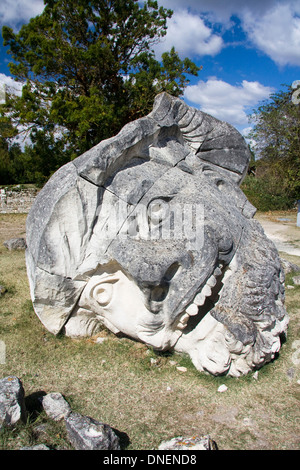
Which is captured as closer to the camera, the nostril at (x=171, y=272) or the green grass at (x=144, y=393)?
the green grass at (x=144, y=393)

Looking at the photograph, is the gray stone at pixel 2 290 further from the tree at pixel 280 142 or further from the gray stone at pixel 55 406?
the tree at pixel 280 142

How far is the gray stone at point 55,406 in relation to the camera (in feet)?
8.55

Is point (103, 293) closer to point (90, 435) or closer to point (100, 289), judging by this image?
point (100, 289)

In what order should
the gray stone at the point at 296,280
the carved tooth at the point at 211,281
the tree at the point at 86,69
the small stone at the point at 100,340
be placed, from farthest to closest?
1. the tree at the point at 86,69
2. the gray stone at the point at 296,280
3. the small stone at the point at 100,340
4. the carved tooth at the point at 211,281

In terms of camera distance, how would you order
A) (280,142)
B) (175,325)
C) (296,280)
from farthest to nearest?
(280,142)
(296,280)
(175,325)

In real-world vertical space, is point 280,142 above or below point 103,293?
above

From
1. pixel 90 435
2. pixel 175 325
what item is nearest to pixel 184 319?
pixel 175 325

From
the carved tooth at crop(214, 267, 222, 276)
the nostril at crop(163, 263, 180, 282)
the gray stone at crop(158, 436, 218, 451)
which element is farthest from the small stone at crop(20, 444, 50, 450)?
the carved tooth at crop(214, 267, 222, 276)

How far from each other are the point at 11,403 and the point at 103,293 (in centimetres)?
122

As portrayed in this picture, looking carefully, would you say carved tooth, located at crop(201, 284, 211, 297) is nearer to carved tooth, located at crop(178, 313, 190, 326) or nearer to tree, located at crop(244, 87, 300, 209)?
carved tooth, located at crop(178, 313, 190, 326)

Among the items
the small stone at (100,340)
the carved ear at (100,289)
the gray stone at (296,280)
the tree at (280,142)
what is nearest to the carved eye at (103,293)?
the carved ear at (100,289)

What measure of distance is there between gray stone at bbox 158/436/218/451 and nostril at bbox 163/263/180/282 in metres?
1.20

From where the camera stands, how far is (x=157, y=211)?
11.4ft

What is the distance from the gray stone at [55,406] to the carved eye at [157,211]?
5.57 ft
